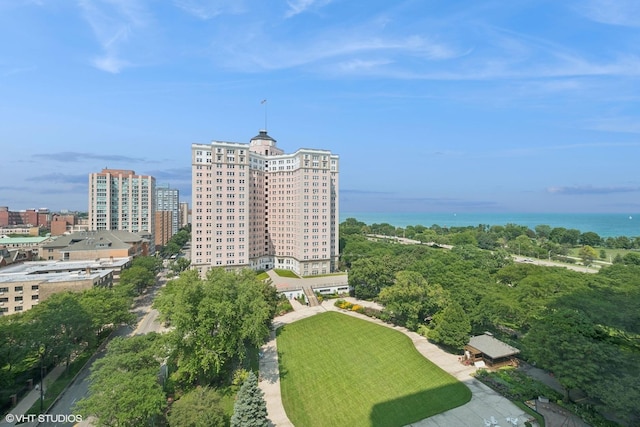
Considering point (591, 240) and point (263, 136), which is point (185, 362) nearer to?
point (263, 136)

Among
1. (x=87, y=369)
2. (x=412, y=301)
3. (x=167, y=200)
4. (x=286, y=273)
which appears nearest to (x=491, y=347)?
(x=412, y=301)

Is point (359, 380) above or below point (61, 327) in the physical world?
below

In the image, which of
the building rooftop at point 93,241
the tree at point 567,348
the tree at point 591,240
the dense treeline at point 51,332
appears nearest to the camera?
the tree at point 567,348

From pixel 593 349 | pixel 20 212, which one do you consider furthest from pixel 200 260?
pixel 20 212

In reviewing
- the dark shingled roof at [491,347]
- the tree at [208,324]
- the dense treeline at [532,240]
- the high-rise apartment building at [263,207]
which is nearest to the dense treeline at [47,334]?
the tree at [208,324]

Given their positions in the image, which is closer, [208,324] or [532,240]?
[208,324]

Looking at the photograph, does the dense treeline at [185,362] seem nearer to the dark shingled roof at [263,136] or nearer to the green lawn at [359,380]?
the green lawn at [359,380]

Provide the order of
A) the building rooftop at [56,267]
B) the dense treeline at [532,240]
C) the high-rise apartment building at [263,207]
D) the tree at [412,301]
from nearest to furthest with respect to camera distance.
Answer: the tree at [412,301], the building rooftop at [56,267], the high-rise apartment building at [263,207], the dense treeline at [532,240]
